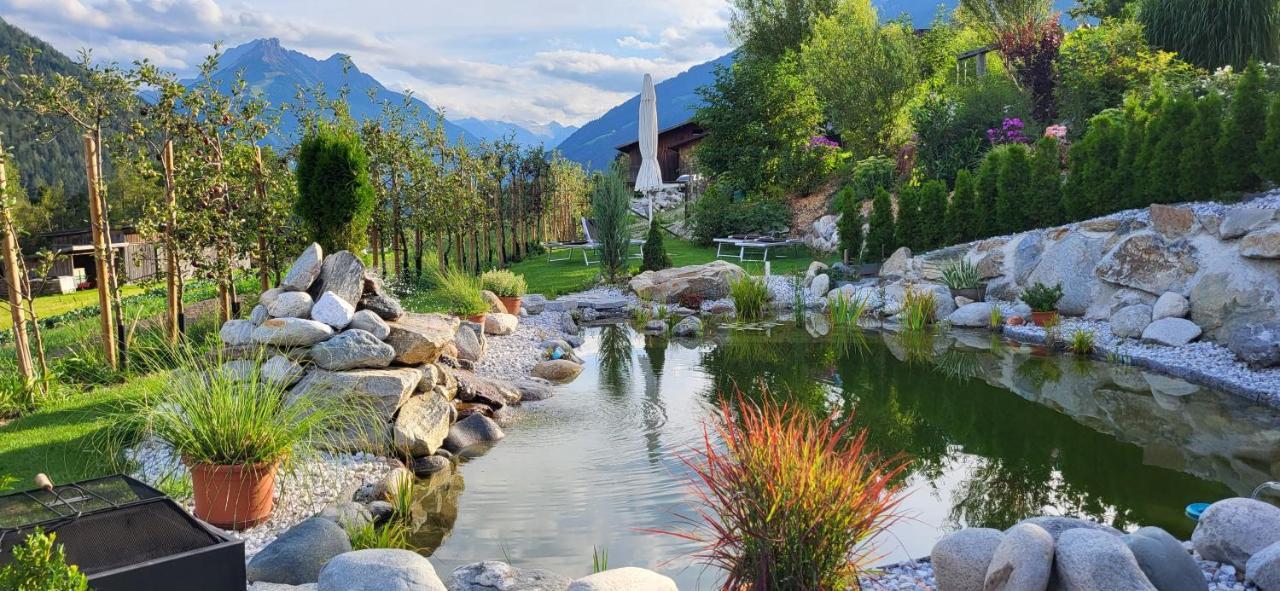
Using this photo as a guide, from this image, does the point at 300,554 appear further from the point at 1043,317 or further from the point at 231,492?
the point at 1043,317

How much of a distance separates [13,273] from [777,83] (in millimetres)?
18520

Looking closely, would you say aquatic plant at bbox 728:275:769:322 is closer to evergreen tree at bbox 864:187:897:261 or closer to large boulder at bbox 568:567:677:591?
evergreen tree at bbox 864:187:897:261

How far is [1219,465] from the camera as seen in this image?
530cm

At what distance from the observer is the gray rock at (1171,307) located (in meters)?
8.58

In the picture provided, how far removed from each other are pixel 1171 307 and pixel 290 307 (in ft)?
26.8

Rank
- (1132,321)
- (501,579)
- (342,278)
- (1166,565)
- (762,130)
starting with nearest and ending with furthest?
(1166,565) < (501,579) < (342,278) < (1132,321) < (762,130)

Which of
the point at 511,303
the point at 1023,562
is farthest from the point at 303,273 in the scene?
the point at 511,303

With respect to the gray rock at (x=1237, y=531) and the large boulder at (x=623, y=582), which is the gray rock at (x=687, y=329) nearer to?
the gray rock at (x=1237, y=531)

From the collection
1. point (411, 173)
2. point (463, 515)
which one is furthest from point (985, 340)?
point (411, 173)

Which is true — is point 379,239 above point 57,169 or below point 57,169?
below

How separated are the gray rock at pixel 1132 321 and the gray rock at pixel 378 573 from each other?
8033 millimetres

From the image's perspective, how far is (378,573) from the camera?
10.4ft

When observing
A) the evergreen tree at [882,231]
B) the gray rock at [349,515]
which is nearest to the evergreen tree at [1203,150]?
the evergreen tree at [882,231]

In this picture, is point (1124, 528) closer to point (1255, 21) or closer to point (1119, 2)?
point (1255, 21)
